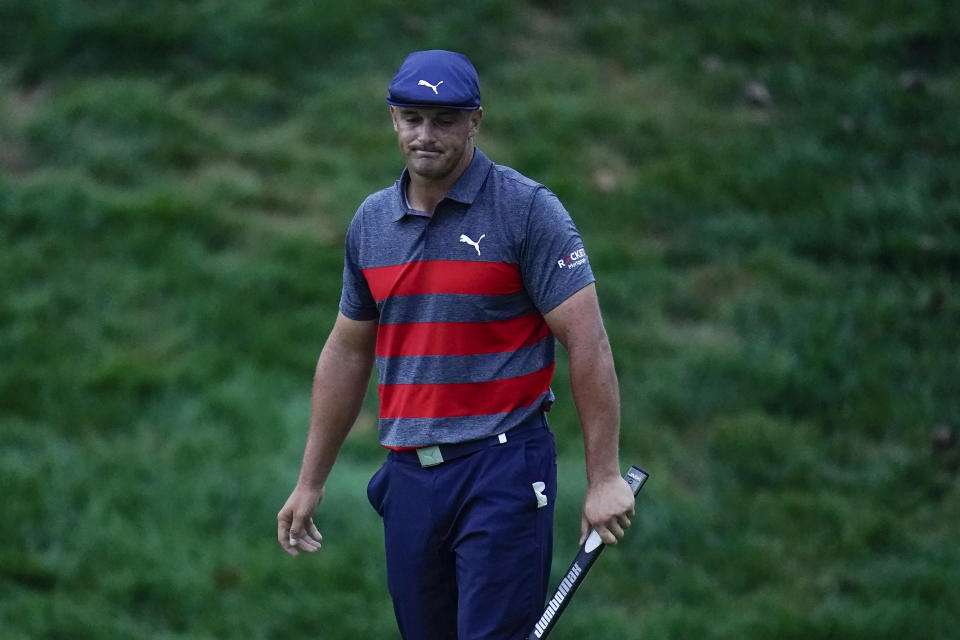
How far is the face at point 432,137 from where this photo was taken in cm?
352

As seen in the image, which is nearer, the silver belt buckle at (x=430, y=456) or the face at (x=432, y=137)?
the face at (x=432, y=137)

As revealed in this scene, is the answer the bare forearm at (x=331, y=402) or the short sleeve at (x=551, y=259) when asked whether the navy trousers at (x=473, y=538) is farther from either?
the short sleeve at (x=551, y=259)

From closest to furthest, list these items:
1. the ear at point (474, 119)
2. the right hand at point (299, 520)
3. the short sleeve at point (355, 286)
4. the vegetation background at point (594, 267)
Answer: the ear at point (474, 119) → the short sleeve at point (355, 286) → the right hand at point (299, 520) → the vegetation background at point (594, 267)

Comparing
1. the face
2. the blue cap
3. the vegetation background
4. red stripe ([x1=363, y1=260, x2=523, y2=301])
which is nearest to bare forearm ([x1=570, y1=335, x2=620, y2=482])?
red stripe ([x1=363, y1=260, x2=523, y2=301])

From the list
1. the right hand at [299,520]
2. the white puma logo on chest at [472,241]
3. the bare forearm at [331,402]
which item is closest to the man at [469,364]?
the white puma logo on chest at [472,241]

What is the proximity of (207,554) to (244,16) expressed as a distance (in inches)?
168

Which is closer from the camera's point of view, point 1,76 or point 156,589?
point 156,589

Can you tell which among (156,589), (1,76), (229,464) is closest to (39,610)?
(156,589)

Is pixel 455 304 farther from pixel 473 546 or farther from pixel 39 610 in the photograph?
pixel 39 610

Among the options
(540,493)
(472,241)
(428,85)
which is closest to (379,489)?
(540,493)

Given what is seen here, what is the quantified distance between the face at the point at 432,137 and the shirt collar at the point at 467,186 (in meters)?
0.06

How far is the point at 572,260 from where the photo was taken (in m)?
3.52

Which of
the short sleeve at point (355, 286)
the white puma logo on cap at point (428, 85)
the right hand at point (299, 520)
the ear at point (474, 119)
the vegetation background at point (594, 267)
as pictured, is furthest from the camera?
the vegetation background at point (594, 267)

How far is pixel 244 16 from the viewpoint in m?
8.73
